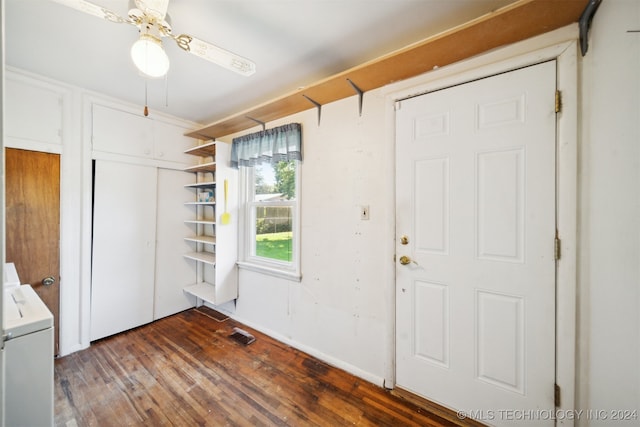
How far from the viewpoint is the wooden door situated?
6.10 ft

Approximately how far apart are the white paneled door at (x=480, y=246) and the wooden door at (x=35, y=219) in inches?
117

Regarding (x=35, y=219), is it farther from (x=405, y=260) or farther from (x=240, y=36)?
(x=405, y=260)

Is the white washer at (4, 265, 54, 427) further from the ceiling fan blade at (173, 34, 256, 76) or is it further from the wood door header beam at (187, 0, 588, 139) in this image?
the wood door header beam at (187, 0, 588, 139)

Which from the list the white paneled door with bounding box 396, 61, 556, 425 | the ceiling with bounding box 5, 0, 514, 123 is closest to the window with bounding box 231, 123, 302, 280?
the ceiling with bounding box 5, 0, 514, 123

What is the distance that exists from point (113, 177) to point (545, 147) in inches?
140

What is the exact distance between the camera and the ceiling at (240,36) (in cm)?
127

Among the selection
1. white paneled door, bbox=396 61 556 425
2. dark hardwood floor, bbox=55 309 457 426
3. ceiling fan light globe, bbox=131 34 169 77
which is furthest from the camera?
dark hardwood floor, bbox=55 309 457 426

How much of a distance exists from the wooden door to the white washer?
149cm

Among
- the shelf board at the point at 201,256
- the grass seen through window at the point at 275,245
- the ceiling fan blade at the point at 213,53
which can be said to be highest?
the ceiling fan blade at the point at 213,53

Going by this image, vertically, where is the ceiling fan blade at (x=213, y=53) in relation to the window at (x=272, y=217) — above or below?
above

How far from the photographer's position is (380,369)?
1730mm

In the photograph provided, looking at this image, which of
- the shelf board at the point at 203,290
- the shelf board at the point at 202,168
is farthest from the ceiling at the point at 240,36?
the shelf board at the point at 203,290

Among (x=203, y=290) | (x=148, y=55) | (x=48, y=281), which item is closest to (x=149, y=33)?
(x=148, y=55)

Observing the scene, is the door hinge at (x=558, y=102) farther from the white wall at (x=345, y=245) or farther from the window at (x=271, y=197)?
the window at (x=271, y=197)
